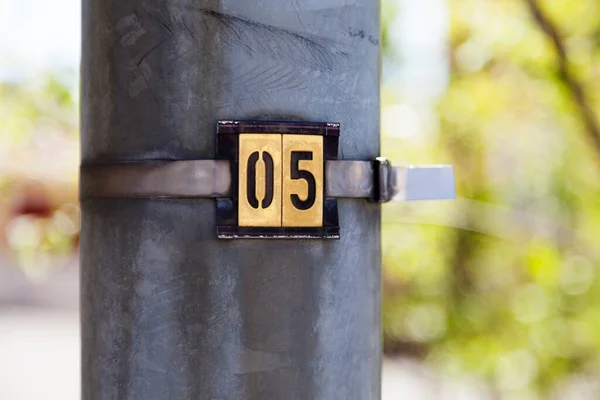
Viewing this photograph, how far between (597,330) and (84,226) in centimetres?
611

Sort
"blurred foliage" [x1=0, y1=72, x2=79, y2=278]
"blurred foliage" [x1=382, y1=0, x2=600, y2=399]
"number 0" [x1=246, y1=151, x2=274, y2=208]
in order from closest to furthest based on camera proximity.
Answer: "number 0" [x1=246, y1=151, x2=274, y2=208] < "blurred foliage" [x1=0, y1=72, x2=79, y2=278] < "blurred foliage" [x1=382, y1=0, x2=600, y2=399]

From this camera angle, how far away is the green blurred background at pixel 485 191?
20.2 feet

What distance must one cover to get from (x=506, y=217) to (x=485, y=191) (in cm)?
48

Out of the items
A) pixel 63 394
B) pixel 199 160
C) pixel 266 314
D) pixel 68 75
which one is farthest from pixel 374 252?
pixel 63 394

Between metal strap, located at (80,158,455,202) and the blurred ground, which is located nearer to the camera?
metal strap, located at (80,158,455,202)

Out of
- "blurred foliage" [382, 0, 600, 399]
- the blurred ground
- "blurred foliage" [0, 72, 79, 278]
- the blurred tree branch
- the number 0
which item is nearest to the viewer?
the number 0

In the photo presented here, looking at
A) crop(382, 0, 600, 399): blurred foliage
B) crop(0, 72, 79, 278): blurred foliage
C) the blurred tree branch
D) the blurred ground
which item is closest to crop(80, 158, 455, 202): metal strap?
crop(0, 72, 79, 278): blurred foliage

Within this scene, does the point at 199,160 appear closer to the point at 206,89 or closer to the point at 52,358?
the point at 206,89

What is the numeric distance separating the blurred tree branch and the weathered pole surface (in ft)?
16.4

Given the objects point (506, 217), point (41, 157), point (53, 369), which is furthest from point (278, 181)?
point (53, 369)

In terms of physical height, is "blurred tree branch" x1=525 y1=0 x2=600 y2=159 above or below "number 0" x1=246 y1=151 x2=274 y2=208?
above

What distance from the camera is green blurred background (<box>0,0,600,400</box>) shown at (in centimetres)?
615

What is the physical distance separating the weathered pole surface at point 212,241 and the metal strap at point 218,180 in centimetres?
2

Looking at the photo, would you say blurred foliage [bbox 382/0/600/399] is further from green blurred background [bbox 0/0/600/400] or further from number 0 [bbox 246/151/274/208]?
number 0 [bbox 246/151/274/208]
